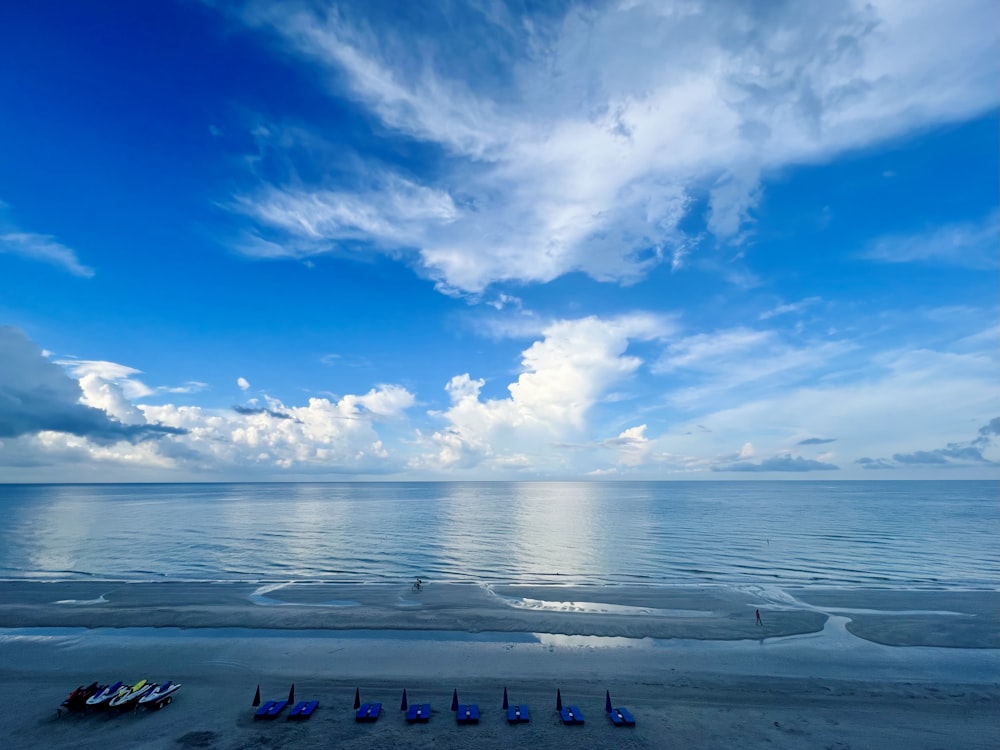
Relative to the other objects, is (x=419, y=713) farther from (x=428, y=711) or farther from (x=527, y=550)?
(x=527, y=550)

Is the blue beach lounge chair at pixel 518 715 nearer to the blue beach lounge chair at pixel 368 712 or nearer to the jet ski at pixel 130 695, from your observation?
the blue beach lounge chair at pixel 368 712

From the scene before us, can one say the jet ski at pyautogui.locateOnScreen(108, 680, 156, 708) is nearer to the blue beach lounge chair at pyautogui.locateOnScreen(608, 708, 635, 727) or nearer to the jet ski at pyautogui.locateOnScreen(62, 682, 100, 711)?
the jet ski at pyautogui.locateOnScreen(62, 682, 100, 711)

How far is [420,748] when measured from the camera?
27859 millimetres

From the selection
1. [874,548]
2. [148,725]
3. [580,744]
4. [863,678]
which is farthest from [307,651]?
[874,548]

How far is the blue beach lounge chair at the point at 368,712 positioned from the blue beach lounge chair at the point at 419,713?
181 centimetres

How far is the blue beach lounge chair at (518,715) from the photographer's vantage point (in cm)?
3042

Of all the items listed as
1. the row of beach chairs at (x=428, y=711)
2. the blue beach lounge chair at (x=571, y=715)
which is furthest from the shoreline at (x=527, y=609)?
the blue beach lounge chair at (x=571, y=715)

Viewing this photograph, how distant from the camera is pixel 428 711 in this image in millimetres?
31094

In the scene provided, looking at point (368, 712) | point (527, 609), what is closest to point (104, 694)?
point (368, 712)

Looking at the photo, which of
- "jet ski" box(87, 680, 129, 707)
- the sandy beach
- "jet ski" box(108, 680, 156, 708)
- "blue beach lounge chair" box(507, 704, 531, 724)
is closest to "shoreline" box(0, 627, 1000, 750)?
the sandy beach

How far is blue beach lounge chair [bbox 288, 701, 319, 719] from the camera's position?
3091 cm

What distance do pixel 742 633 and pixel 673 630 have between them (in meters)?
5.89

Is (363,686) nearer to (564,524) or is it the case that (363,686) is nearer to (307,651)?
(307,651)

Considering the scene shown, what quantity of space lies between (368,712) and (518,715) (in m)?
8.92
